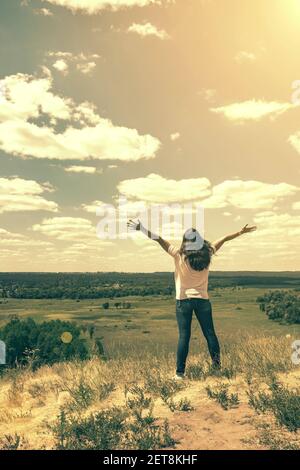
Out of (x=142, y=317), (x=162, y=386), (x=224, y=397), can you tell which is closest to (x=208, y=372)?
(x=162, y=386)

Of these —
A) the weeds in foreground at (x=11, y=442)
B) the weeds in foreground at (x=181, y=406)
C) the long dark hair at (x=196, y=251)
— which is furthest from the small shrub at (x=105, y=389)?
the long dark hair at (x=196, y=251)

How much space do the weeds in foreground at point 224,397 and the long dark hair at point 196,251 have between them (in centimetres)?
166

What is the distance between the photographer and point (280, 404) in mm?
4801

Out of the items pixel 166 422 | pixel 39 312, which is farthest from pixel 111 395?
pixel 39 312

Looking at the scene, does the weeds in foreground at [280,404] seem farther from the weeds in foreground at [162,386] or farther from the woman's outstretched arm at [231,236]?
the woman's outstretched arm at [231,236]

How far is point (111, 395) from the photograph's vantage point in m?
6.24

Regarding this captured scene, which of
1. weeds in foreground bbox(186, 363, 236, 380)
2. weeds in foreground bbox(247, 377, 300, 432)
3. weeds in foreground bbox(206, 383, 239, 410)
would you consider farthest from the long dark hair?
weeds in foreground bbox(247, 377, 300, 432)

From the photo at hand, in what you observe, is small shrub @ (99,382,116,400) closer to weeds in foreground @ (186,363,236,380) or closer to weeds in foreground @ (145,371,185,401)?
weeds in foreground @ (145,371,185,401)

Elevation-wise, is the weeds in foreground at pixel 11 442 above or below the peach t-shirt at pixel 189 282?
below

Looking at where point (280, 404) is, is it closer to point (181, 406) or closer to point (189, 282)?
point (181, 406)

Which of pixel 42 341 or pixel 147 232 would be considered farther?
pixel 42 341

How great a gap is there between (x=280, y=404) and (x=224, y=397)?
76 centimetres

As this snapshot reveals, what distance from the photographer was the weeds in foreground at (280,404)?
4.45 meters
